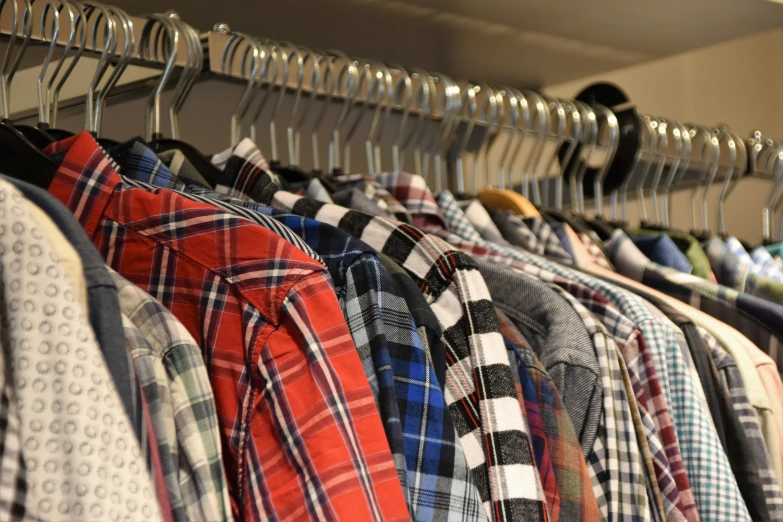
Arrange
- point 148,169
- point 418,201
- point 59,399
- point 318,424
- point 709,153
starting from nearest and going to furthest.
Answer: point 59,399 → point 318,424 → point 148,169 → point 418,201 → point 709,153

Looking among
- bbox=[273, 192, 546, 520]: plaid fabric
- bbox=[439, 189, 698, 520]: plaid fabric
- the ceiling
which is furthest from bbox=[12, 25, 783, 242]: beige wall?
bbox=[273, 192, 546, 520]: plaid fabric

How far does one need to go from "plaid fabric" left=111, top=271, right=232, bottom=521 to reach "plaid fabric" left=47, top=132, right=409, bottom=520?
0.10 ft

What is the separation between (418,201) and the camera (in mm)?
938

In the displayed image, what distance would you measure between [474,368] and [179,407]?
0.20 m

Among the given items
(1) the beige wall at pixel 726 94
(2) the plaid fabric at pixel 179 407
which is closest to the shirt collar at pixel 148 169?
(2) the plaid fabric at pixel 179 407

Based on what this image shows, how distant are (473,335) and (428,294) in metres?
0.05

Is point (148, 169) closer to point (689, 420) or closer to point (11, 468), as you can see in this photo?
point (11, 468)

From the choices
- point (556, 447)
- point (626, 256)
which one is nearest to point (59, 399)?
point (556, 447)

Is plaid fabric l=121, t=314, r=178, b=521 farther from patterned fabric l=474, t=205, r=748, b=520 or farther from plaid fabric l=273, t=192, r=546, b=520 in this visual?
patterned fabric l=474, t=205, r=748, b=520

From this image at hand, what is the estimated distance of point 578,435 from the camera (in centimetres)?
70

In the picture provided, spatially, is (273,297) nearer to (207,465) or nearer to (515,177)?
(207,465)

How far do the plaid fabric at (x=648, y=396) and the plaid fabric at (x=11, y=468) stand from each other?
1.49ft

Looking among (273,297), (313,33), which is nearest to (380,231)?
(273,297)

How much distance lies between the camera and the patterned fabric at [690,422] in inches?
28.2
